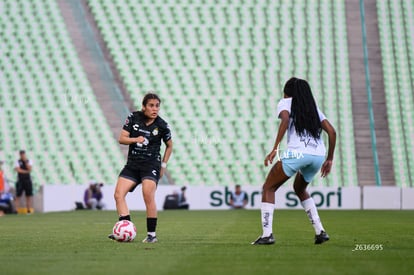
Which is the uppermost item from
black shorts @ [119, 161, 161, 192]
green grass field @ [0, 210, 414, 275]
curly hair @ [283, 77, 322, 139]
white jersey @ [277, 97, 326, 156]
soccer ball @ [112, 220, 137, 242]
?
curly hair @ [283, 77, 322, 139]

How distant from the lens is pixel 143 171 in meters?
11.4

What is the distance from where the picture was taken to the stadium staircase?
32.2 meters

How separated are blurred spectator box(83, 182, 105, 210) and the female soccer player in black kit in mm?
17310

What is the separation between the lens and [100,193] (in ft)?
95.5

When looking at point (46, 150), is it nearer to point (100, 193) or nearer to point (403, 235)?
point (100, 193)

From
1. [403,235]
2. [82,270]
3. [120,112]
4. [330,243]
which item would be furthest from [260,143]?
[82,270]

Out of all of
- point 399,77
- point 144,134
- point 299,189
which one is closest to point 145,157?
point 144,134

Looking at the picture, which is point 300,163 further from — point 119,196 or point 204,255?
point 119,196

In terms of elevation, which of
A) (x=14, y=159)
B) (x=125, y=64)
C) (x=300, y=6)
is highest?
(x=300, y=6)

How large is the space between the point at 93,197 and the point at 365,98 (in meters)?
11.2

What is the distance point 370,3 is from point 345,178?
330 inches

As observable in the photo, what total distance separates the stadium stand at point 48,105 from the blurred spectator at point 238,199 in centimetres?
455

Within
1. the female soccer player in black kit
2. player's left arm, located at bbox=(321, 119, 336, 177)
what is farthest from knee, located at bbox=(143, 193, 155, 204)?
player's left arm, located at bbox=(321, 119, 336, 177)

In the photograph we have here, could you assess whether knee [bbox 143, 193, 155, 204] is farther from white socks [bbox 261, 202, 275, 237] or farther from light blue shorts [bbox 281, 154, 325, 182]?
light blue shorts [bbox 281, 154, 325, 182]
